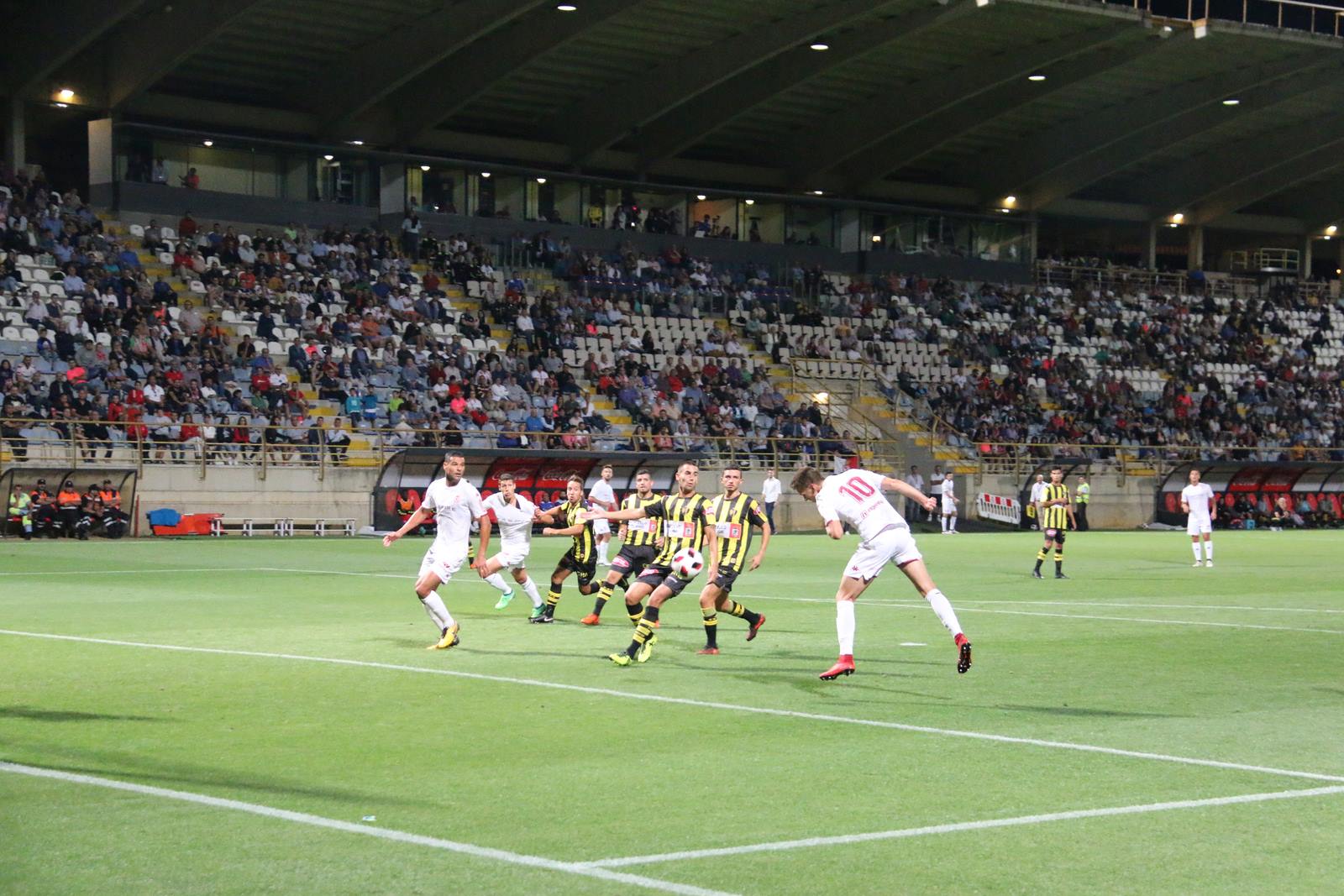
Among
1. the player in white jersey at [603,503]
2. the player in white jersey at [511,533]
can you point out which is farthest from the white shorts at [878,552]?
the player in white jersey at [603,503]

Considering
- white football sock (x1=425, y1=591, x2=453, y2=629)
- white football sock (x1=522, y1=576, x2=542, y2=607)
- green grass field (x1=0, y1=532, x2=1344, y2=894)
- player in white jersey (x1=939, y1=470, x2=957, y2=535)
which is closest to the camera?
green grass field (x1=0, y1=532, x2=1344, y2=894)

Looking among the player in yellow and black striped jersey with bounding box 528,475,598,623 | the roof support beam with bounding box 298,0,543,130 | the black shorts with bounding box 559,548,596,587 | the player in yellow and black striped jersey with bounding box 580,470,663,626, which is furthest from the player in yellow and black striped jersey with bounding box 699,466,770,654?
the roof support beam with bounding box 298,0,543,130

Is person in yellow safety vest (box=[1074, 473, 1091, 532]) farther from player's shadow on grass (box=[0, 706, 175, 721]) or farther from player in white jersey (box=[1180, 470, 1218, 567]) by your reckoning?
player's shadow on grass (box=[0, 706, 175, 721])

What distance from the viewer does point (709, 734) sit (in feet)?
36.2

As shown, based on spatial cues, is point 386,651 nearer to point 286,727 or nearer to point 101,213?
point 286,727

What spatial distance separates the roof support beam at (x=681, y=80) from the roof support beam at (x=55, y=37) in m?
16.3

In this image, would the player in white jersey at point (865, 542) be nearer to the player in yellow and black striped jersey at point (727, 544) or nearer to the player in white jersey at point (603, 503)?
the player in yellow and black striped jersey at point (727, 544)

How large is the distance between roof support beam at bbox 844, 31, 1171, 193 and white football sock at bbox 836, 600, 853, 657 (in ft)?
142

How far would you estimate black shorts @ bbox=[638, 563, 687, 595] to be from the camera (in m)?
15.6

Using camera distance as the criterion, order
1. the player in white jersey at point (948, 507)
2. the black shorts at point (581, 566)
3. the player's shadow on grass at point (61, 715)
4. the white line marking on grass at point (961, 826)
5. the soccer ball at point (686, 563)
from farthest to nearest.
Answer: the player in white jersey at point (948, 507)
the black shorts at point (581, 566)
the soccer ball at point (686, 563)
the player's shadow on grass at point (61, 715)
the white line marking on grass at point (961, 826)

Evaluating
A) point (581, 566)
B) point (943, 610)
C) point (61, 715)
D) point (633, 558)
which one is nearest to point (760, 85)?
point (581, 566)

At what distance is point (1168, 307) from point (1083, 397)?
1143 cm

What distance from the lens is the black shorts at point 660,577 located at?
1559cm

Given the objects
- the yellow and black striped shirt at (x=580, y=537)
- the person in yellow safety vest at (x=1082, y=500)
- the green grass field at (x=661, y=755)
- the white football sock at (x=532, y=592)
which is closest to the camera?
the green grass field at (x=661, y=755)
